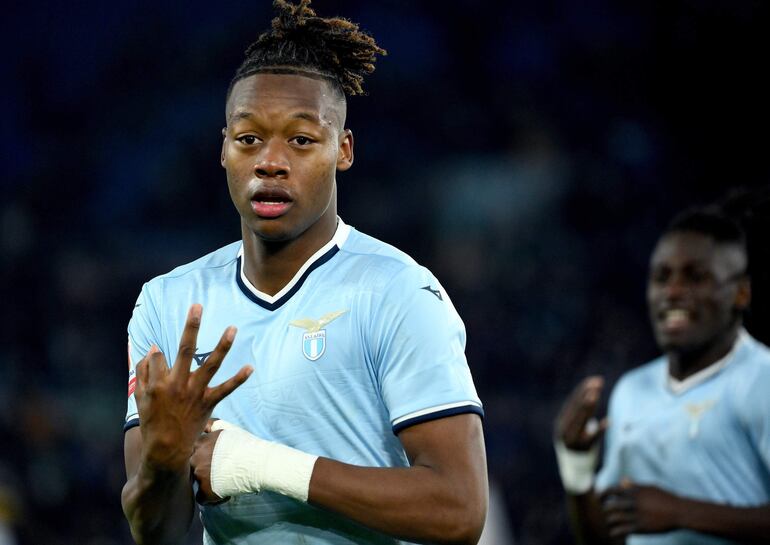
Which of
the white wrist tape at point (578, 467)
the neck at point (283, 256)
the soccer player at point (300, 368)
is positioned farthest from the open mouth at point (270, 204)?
the white wrist tape at point (578, 467)

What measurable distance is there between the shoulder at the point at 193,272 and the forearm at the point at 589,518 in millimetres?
2183

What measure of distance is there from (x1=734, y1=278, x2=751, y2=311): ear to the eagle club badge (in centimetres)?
236

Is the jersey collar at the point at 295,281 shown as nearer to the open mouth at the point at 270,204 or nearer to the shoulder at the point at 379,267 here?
the shoulder at the point at 379,267

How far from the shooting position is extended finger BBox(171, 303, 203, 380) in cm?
251

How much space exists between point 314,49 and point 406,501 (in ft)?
4.18

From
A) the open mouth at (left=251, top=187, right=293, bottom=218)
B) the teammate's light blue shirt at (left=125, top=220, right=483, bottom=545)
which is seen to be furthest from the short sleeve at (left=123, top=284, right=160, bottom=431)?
the open mouth at (left=251, top=187, right=293, bottom=218)

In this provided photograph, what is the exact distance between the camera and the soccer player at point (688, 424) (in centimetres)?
414

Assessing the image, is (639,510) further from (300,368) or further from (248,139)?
(248,139)

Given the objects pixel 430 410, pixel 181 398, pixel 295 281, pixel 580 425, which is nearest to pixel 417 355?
pixel 430 410

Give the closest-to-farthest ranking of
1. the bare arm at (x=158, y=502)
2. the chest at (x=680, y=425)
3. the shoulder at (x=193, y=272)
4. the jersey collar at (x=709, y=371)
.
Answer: the bare arm at (x=158, y=502), the shoulder at (x=193, y=272), the chest at (x=680, y=425), the jersey collar at (x=709, y=371)

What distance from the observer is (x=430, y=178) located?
1102 cm

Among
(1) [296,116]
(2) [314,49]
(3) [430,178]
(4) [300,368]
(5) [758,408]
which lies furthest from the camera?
(3) [430,178]

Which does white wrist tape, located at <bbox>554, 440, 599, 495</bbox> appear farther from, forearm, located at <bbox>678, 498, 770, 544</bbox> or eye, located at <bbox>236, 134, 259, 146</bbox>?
eye, located at <bbox>236, 134, 259, 146</bbox>

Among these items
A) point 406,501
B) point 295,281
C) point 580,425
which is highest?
point 295,281
